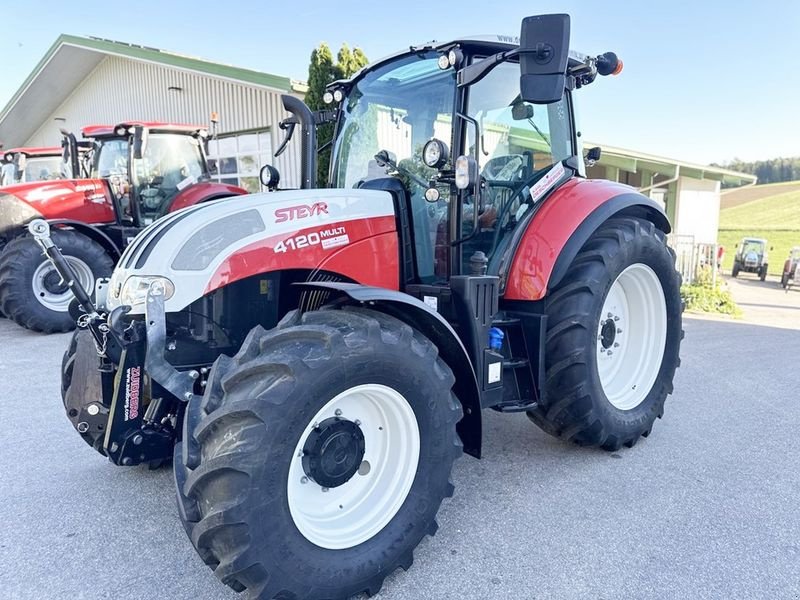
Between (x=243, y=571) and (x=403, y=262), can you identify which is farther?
(x=403, y=262)

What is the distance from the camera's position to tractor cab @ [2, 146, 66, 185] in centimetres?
1156

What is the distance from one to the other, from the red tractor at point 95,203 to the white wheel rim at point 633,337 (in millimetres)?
5519

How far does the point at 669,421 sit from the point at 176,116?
13.0 metres

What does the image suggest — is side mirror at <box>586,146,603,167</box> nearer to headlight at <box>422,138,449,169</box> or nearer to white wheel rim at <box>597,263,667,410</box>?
white wheel rim at <box>597,263,667,410</box>

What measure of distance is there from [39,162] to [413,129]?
1178 cm

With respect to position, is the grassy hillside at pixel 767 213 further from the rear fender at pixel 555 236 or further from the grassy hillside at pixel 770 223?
the rear fender at pixel 555 236

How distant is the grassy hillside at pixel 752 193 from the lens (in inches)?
1624

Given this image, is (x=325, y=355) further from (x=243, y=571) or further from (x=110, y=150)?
(x=110, y=150)

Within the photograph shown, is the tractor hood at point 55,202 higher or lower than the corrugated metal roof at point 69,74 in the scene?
lower

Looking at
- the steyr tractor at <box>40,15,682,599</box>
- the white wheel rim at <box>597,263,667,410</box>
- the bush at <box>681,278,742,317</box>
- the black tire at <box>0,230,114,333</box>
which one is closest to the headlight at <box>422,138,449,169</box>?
the steyr tractor at <box>40,15,682,599</box>

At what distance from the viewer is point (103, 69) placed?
619 inches

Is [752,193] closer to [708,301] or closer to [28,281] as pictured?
[708,301]

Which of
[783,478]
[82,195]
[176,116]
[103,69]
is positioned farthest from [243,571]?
[103,69]

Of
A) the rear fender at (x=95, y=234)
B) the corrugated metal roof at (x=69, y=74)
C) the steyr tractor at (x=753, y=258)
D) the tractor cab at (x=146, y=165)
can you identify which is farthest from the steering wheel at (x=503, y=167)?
the steyr tractor at (x=753, y=258)
